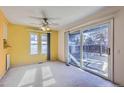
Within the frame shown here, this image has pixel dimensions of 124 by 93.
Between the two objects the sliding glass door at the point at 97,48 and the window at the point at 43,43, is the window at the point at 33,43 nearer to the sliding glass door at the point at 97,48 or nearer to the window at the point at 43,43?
the window at the point at 43,43

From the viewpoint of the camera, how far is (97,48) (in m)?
4.52

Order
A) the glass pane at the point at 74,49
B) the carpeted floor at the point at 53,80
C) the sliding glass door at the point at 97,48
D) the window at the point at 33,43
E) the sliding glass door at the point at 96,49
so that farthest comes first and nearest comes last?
1. the window at the point at 33,43
2. the glass pane at the point at 74,49
3. the sliding glass door at the point at 96,49
4. the sliding glass door at the point at 97,48
5. the carpeted floor at the point at 53,80

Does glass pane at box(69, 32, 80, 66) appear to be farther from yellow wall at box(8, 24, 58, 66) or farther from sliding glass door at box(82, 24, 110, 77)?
yellow wall at box(8, 24, 58, 66)

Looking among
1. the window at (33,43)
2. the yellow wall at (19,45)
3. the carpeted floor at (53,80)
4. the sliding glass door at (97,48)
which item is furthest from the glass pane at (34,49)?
the carpeted floor at (53,80)

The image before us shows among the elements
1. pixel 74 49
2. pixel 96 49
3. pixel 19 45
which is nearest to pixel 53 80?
pixel 96 49

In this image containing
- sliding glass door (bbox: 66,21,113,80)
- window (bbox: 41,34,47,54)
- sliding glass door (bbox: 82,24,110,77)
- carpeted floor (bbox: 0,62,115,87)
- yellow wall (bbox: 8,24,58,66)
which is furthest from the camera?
window (bbox: 41,34,47,54)

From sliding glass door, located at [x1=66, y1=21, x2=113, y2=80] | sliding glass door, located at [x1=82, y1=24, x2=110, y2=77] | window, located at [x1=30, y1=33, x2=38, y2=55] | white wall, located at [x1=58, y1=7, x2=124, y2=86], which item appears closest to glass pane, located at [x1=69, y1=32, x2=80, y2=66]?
sliding glass door, located at [x1=66, y1=21, x2=113, y2=80]

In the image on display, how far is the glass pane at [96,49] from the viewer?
408cm

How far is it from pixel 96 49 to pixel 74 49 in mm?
1842

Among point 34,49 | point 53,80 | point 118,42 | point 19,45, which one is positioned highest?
point 118,42

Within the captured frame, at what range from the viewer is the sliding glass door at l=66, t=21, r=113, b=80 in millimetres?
3666

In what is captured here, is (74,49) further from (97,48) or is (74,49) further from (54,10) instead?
(54,10)

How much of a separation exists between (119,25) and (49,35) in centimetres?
510
